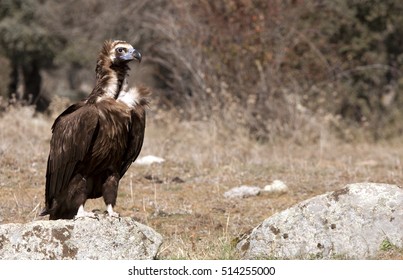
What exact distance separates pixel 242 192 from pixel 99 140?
13.5ft

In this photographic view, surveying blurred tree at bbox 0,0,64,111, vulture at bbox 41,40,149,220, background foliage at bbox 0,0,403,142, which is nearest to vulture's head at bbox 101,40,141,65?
vulture at bbox 41,40,149,220

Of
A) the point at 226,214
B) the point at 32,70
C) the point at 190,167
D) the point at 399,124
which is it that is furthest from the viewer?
the point at 32,70

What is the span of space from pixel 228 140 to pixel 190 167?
3203 millimetres

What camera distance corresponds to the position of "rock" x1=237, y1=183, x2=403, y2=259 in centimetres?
720

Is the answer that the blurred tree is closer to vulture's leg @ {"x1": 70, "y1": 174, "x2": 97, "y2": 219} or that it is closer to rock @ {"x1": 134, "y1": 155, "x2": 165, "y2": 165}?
rock @ {"x1": 134, "y1": 155, "x2": 165, "y2": 165}

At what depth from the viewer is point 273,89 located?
17734 millimetres

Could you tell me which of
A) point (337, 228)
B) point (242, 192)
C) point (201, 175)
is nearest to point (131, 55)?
point (337, 228)

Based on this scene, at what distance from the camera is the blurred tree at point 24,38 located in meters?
27.2

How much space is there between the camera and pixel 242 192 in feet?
36.4

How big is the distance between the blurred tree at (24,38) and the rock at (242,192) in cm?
1592

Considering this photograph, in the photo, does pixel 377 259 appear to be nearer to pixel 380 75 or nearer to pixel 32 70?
pixel 380 75

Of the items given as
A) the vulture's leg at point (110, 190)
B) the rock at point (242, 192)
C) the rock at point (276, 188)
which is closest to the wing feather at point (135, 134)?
the vulture's leg at point (110, 190)

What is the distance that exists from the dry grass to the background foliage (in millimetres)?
793
